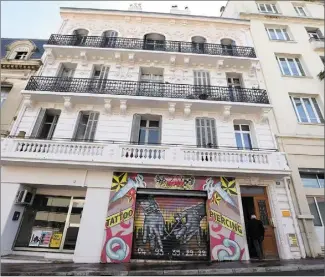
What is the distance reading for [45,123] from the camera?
10.2 metres

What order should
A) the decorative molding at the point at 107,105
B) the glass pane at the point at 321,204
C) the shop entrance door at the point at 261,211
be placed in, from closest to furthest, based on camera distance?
1. the shop entrance door at the point at 261,211
2. the glass pane at the point at 321,204
3. the decorative molding at the point at 107,105

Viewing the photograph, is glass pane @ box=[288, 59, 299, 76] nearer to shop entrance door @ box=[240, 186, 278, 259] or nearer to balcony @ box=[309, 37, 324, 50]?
balcony @ box=[309, 37, 324, 50]

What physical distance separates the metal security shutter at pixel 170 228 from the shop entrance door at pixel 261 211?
2.09 m

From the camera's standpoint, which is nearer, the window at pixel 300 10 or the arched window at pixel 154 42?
A: the arched window at pixel 154 42

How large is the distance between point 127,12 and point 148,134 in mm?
9292

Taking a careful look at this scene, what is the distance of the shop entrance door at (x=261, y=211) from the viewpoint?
816 cm

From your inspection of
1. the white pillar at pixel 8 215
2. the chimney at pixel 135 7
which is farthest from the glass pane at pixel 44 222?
the chimney at pixel 135 7

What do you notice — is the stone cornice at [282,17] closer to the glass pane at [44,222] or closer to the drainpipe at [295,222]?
the drainpipe at [295,222]

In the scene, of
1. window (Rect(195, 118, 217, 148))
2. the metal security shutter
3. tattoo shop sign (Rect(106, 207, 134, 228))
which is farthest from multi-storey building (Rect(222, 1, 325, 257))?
tattoo shop sign (Rect(106, 207, 134, 228))

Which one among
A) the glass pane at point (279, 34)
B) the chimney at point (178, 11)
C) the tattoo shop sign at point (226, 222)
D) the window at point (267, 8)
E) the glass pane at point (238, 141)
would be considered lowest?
the tattoo shop sign at point (226, 222)

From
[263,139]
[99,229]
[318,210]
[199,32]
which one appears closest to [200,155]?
[263,139]

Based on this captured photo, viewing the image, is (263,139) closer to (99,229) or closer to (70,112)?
(99,229)

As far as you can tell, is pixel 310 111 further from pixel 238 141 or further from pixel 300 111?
pixel 238 141

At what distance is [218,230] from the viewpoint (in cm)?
787
